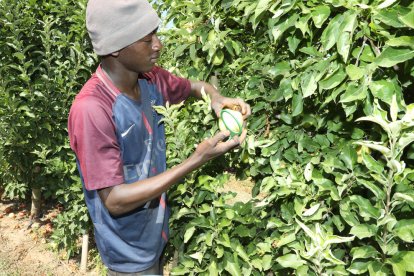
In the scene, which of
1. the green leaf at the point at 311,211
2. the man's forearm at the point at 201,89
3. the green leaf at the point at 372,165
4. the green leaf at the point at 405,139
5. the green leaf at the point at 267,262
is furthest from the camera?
the man's forearm at the point at 201,89

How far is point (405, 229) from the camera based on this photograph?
4.86 ft

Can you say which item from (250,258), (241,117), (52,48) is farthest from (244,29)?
(52,48)

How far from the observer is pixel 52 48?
4.27 m

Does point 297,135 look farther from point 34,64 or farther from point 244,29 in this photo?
point 34,64

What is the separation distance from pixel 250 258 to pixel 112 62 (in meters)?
1.27

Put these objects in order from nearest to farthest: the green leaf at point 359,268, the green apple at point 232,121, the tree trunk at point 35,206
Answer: the green leaf at point 359,268, the green apple at point 232,121, the tree trunk at point 35,206

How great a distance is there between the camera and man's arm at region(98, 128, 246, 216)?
→ 1.78m

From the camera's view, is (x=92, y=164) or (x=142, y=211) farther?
(x=142, y=211)

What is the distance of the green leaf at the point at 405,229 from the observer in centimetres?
146

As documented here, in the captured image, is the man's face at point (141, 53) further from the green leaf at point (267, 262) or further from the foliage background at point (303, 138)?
the green leaf at point (267, 262)

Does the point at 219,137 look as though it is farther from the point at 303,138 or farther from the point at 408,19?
the point at 408,19

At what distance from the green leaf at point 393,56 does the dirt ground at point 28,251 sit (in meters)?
3.44

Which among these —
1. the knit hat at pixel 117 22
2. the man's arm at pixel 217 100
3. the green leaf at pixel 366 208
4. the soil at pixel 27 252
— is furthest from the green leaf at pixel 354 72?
the soil at pixel 27 252

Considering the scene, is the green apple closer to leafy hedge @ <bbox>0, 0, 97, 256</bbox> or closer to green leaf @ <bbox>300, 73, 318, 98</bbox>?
green leaf @ <bbox>300, 73, 318, 98</bbox>
